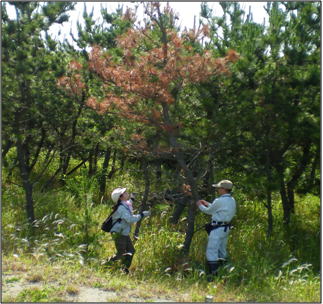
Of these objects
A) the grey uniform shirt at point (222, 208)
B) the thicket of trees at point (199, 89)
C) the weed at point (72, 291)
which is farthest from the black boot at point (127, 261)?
the weed at point (72, 291)

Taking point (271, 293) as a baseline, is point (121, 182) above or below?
above

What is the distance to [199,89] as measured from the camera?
8.09 meters

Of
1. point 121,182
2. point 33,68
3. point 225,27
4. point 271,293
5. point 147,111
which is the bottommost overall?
point 271,293

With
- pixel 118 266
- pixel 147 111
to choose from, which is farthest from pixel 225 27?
pixel 118 266

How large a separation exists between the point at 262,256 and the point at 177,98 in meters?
2.94

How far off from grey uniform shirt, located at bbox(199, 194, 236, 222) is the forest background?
0.56 metres

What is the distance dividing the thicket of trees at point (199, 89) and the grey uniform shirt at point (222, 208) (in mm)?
567

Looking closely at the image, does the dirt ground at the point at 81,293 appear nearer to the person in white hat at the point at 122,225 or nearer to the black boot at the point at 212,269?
the black boot at the point at 212,269

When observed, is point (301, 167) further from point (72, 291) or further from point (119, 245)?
point (72, 291)

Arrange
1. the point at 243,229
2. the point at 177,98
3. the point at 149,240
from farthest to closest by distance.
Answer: the point at 243,229, the point at 149,240, the point at 177,98

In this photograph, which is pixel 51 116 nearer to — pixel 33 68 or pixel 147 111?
pixel 33 68

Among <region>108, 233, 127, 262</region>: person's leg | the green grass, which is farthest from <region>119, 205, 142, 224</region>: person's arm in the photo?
the green grass

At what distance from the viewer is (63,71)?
9.34m

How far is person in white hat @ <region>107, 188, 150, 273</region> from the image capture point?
24.9 ft
